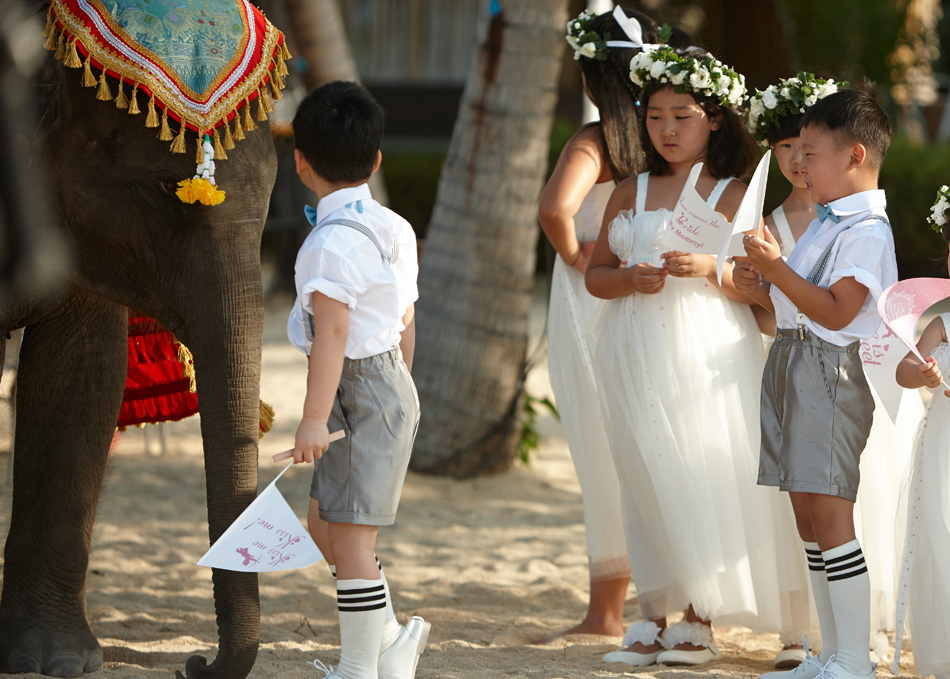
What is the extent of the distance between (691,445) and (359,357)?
46.7 inches

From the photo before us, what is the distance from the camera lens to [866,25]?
49.1 feet

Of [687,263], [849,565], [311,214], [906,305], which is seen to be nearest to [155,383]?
[311,214]

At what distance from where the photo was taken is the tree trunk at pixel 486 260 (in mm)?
6094

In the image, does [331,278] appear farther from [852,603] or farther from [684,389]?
[852,603]

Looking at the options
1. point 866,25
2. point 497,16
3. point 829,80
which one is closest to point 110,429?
point 829,80

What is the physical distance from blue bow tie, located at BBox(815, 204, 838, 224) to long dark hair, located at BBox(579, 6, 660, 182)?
1004 mm

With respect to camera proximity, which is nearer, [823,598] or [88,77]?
[88,77]

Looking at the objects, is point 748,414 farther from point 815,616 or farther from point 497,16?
point 497,16

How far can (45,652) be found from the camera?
346 centimetres

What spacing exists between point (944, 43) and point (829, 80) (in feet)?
59.7

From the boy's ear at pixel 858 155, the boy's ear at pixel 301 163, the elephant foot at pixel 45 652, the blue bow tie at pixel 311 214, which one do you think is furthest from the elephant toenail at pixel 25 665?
the boy's ear at pixel 858 155

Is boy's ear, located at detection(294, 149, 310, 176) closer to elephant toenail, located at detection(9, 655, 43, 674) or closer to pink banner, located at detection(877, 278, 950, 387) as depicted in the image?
pink banner, located at detection(877, 278, 950, 387)

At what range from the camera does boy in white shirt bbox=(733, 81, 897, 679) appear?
9.91ft

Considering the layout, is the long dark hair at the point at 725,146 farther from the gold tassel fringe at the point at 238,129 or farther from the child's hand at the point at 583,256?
the gold tassel fringe at the point at 238,129
